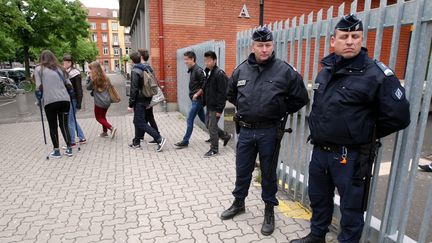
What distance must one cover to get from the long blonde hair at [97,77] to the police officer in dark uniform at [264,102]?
4126 millimetres

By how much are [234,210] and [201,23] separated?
30.2 ft

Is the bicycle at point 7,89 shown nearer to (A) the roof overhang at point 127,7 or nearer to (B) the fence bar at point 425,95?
(A) the roof overhang at point 127,7

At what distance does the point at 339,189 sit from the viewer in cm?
244

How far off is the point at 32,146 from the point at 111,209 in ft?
13.0

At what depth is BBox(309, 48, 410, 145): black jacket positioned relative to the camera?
2.11m

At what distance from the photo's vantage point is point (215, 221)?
3.39m

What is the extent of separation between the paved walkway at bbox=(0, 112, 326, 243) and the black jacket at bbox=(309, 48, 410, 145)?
1.35m

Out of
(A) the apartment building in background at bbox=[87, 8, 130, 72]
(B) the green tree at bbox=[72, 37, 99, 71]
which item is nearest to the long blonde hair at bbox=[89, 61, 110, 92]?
(B) the green tree at bbox=[72, 37, 99, 71]

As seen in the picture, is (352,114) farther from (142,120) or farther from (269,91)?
(142,120)

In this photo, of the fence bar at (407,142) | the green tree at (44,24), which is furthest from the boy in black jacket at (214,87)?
the green tree at (44,24)

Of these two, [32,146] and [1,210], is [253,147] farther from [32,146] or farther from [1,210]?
[32,146]

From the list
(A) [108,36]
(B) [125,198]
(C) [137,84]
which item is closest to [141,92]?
(C) [137,84]

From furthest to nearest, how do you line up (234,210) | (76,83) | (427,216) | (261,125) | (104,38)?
(104,38) → (76,83) → (234,210) → (261,125) → (427,216)

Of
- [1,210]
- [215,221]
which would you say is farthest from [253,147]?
[1,210]
